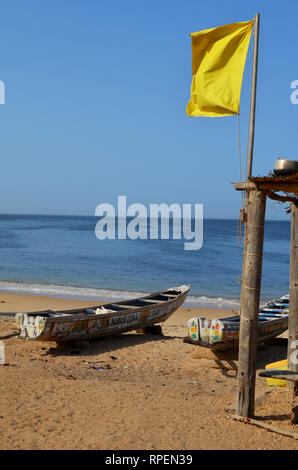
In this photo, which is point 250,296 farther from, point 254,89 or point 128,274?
point 128,274

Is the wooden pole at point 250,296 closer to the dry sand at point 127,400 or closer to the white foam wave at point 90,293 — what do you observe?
the dry sand at point 127,400

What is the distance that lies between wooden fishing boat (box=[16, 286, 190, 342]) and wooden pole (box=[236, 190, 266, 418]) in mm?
5249

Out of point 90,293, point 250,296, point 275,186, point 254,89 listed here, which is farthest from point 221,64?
point 90,293

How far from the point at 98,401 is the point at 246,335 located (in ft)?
8.46

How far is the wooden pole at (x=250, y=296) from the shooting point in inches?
262

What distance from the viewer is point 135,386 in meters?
8.51

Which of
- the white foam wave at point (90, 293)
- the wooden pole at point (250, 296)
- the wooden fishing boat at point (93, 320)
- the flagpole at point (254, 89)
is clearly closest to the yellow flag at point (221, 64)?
the flagpole at point (254, 89)

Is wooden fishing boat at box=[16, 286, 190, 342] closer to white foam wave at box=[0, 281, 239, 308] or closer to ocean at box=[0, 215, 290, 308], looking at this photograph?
ocean at box=[0, 215, 290, 308]

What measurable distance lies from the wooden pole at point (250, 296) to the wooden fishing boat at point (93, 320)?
17.2 ft

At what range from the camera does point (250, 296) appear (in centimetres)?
668

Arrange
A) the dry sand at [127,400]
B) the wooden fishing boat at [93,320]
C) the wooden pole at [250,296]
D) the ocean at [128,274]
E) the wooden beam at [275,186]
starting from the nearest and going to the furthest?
the dry sand at [127,400]
the wooden beam at [275,186]
the wooden pole at [250,296]
the wooden fishing boat at [93,320]
the ocean at [128,274]
